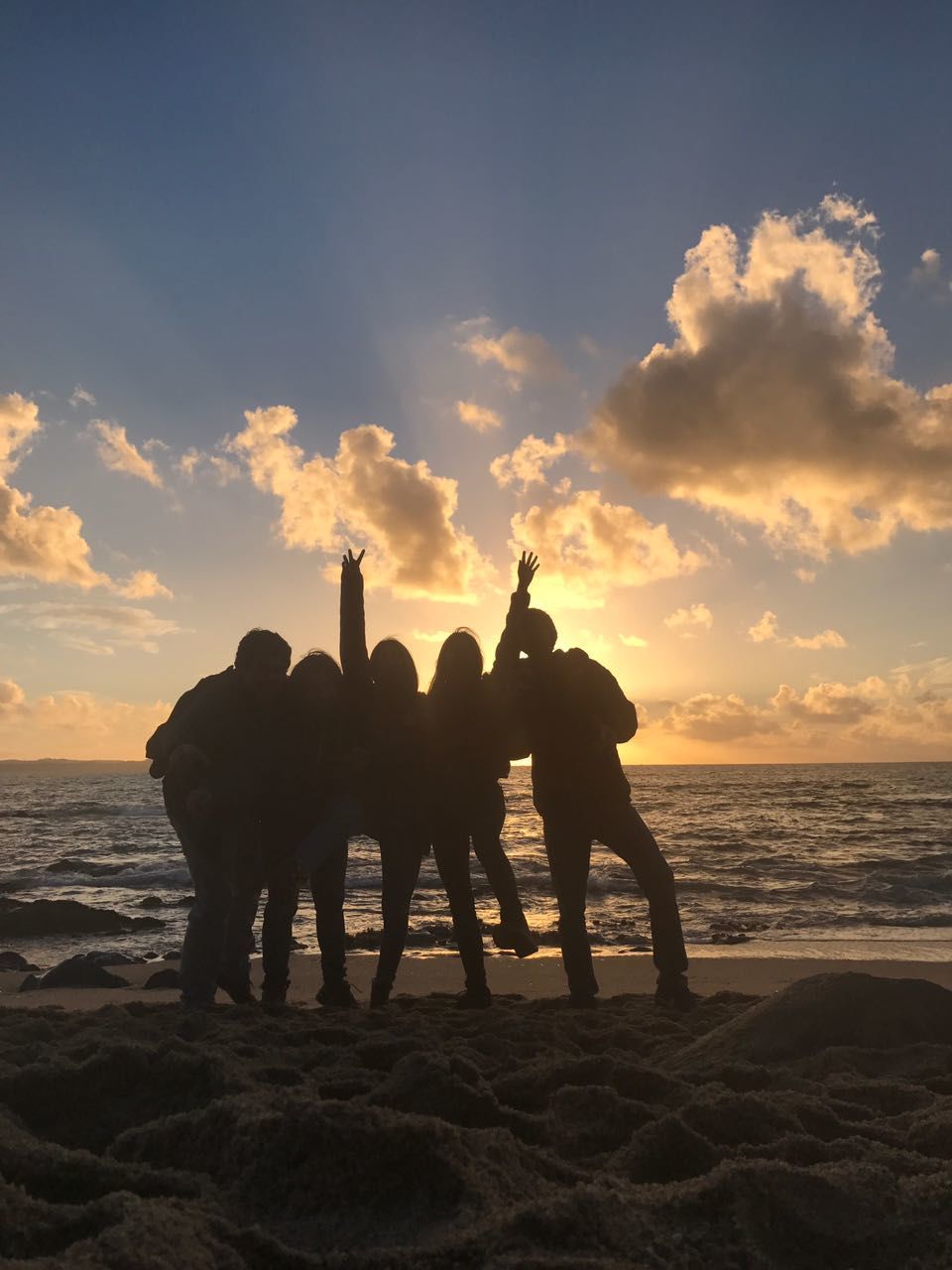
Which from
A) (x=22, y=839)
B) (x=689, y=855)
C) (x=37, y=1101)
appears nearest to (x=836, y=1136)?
(x=37, y=1101)

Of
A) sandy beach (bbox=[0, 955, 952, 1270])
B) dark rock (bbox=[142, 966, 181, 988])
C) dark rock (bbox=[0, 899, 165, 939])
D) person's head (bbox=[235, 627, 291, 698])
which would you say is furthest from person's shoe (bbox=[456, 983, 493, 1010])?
dark rock (bbox=[0, 899, 165, 939])

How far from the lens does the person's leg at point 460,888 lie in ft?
17.6

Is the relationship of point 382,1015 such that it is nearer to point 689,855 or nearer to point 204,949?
point 204,949

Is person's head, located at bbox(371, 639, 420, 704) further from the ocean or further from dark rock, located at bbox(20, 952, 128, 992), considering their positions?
the ocean

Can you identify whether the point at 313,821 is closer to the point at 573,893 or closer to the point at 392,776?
the point at 392,776

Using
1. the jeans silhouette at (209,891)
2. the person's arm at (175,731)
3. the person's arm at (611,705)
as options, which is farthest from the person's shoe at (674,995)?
the person's arm at (175,731)

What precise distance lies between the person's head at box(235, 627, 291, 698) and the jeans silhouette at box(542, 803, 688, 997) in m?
1.98

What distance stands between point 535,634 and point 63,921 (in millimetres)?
8292

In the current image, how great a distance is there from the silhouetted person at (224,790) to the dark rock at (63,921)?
247 inches

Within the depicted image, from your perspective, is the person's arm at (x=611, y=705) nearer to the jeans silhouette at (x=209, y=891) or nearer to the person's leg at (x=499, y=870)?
the person's leg at (x=499, y=870)

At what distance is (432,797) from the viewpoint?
Result: 5375mm

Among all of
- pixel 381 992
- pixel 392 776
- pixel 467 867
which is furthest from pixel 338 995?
pixel 392 776

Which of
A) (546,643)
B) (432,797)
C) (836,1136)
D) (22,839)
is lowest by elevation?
(22,839)

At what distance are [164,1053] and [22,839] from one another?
→ 27.7 m
